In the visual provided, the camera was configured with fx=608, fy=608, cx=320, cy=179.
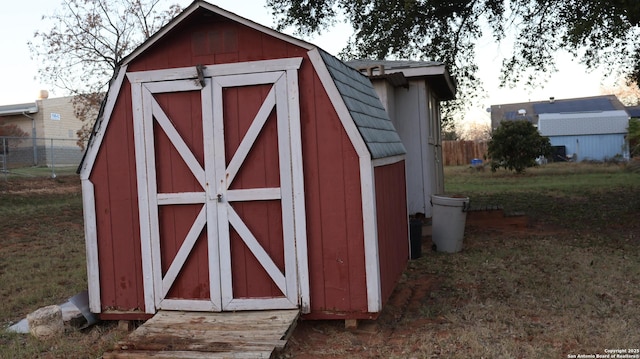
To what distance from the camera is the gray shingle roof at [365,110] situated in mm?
5453

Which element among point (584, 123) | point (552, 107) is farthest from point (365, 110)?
point (552, 107)

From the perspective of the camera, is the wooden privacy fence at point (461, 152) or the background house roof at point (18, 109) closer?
the background house roof at point (18, 109)

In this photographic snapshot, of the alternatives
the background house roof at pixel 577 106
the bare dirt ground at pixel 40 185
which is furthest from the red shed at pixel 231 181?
the background house roof at pixel 577 106

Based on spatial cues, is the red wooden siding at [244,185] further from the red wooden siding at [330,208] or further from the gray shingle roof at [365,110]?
the gray shingle roof at [365,110]

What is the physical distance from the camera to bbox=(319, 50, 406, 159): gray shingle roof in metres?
5.45

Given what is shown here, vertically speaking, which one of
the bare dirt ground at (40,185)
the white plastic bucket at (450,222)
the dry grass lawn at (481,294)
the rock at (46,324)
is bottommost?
the dry grass lawn at (481,294)

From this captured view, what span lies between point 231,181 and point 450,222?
15.0ft

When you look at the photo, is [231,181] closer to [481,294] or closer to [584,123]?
[481,294]

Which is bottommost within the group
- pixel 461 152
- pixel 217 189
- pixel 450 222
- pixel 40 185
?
pixel 450 222

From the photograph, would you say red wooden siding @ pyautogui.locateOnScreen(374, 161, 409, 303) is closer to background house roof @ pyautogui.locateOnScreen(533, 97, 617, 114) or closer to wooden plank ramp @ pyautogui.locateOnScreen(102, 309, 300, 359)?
wooden plank ramp @ pyautogui.locateOnScreen(102, 309, 300, 359)

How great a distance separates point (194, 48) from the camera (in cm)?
561

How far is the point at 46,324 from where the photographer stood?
5621 millimetres

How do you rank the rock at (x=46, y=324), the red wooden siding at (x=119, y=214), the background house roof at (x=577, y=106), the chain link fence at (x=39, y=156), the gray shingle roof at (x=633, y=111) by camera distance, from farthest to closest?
the background house roof at (x=577, y=106)
the gray shingle roof at (x=633, y=111)
the chain link fence at (x=39, y=156)
the red wooden siding at (x=119, y=214)
the rock at (x=46, y=324)

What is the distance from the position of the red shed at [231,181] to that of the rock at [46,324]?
0.38 m
